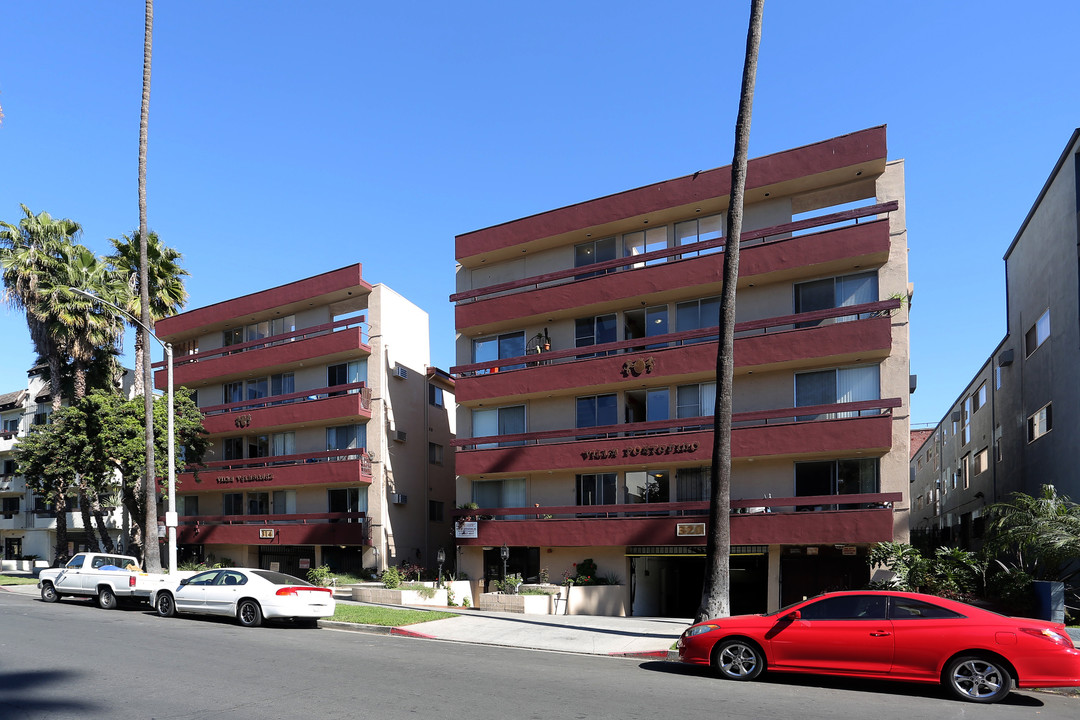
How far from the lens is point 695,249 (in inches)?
1031

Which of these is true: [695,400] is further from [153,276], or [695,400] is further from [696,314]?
[153,276]

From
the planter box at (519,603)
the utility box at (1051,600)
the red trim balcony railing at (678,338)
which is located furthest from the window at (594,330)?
the utility box at (1051,600)

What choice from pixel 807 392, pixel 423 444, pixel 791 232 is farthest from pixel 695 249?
pixel 423 444

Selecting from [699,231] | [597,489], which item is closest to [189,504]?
[597,489]

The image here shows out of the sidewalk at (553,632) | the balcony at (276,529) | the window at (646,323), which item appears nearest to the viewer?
the sidewalk at (553,632)

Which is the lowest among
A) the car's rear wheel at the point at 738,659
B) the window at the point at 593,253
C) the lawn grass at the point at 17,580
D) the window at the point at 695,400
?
the lawn grass at the point at 17,580

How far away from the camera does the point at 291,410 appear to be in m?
34.1

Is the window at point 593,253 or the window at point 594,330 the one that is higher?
the window at point 593,253

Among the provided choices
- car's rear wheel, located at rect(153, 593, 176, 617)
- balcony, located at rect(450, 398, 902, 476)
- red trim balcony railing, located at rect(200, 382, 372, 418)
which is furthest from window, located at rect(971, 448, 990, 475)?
car's rear wheel, located at rect(153, 593, 176, 617)

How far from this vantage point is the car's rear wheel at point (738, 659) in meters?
12.0

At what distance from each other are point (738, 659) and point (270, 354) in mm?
28005

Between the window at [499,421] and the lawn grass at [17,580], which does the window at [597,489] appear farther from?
the lawn grass at [17,580]

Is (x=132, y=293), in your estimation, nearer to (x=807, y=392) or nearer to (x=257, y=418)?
(x=257, y=418)

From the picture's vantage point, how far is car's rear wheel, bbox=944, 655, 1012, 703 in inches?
422
